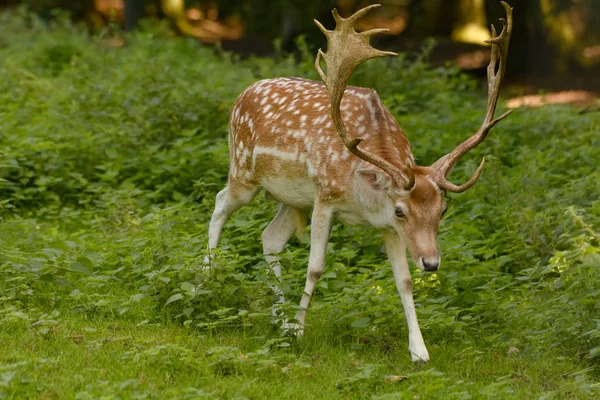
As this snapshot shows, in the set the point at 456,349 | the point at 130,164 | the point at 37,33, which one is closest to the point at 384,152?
the point at 456,349

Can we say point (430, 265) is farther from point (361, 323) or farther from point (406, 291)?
point (361, 323)

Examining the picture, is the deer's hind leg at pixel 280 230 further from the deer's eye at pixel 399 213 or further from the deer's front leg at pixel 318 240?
the deer's eye at pixel 399 213

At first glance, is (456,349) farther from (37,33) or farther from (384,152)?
(37,33)

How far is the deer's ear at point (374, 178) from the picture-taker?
6945mm

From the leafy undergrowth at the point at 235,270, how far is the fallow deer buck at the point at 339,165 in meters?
0.38

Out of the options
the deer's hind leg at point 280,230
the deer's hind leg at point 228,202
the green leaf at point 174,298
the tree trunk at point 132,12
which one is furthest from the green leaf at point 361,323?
the tree trunk at point 132,12

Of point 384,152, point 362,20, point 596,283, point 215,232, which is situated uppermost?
point 384,152

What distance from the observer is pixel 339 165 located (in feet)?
24.1

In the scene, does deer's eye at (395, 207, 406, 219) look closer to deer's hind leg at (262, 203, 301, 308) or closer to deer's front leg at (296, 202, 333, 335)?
deer's front leg at (296, 202, 333, 335)

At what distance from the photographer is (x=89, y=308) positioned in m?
7.55

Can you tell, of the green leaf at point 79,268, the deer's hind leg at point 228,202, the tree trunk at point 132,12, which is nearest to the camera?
the green leaf at point 79,268

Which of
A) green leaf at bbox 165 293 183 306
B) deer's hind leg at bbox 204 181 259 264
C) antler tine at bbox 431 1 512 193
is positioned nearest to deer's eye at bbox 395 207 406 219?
antler tine at bbox 431 1 512 193

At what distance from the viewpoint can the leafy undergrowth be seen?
21.0 ft

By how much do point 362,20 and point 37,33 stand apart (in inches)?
316
